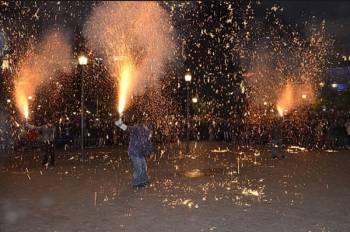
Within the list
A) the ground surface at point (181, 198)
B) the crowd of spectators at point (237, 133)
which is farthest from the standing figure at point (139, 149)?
the crowd of spectators at point (237, 133)

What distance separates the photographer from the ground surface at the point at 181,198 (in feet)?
26.3

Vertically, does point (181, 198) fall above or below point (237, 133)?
below

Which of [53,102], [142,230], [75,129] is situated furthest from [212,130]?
[142,230]

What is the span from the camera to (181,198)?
416 inches

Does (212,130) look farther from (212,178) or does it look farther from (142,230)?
(142,230)

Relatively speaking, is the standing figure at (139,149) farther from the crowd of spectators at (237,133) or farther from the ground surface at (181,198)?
the crowd of spectators at (237,133)

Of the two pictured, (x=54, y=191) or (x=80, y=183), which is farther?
(x=80, y=183)

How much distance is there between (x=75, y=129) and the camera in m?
30.1

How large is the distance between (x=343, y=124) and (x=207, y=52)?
1116 inches

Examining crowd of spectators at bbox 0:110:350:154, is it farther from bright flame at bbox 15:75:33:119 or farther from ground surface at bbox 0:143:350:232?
ground surface at bbox 0:143:350:232

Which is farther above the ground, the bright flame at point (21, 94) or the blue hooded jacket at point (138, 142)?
the bright flame at point (21, 94)

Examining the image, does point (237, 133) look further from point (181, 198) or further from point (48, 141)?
point (181, 198)

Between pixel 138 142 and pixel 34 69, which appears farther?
pixel 34 69

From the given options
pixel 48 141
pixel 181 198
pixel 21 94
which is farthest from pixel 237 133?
pixel 181 198
